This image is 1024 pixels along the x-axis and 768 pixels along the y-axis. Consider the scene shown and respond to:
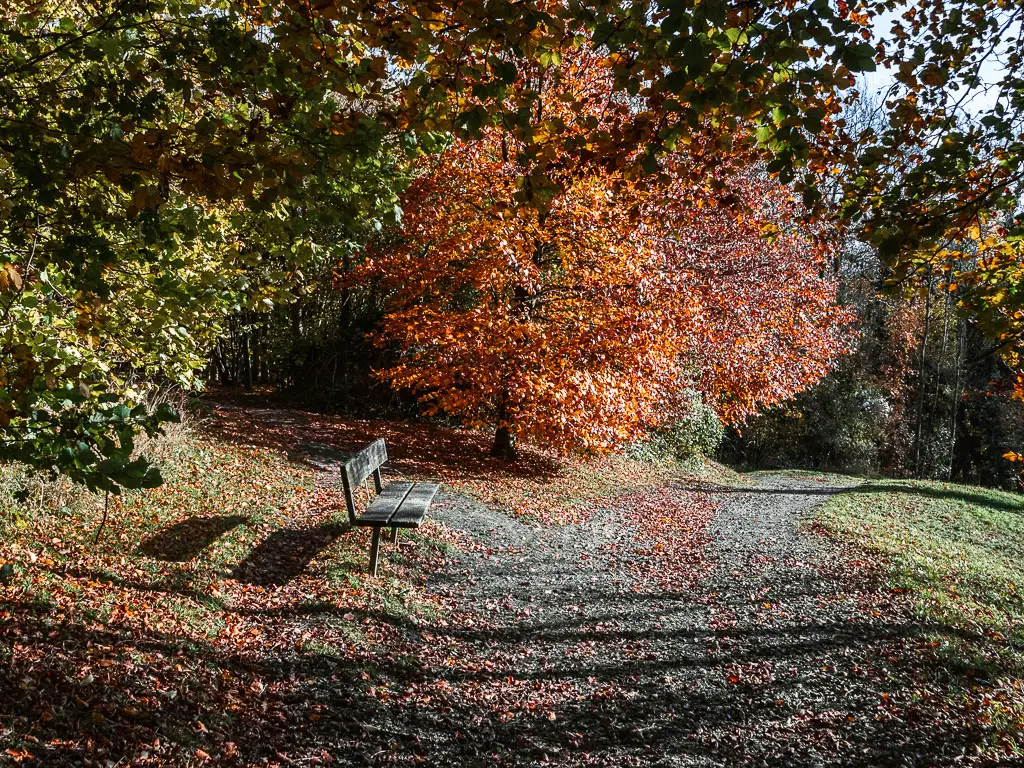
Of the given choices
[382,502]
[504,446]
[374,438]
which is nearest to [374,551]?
[382,502]

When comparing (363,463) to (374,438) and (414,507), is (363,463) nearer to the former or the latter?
(414,507)

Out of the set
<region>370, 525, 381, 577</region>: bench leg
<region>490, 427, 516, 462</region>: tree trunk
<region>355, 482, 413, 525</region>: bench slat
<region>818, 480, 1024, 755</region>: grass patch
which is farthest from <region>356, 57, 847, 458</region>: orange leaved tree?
<region>370, 525, 381, 577</region>: bench leg

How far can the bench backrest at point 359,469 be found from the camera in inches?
260

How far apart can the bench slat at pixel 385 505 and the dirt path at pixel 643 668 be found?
0.85 metres

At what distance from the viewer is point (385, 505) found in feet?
22.6

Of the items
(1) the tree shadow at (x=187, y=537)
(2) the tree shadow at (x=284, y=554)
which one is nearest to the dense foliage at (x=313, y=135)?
(1) the tree shadow at (x=187, y=537)

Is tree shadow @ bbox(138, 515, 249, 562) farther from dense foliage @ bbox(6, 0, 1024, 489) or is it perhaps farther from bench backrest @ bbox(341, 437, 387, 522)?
dense foliage @ bbox(6, 0, 1024, 489)

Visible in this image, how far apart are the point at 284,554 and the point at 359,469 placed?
1.19 metres

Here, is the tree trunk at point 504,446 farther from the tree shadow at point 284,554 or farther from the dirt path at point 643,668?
the tree shadow at point 284,554

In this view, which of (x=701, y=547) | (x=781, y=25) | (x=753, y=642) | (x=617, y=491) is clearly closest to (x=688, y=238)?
(x=617, y=491)

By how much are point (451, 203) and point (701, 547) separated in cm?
668

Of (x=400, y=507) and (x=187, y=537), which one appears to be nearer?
(x=187, y=537)

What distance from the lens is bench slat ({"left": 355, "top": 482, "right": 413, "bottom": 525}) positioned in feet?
20.6

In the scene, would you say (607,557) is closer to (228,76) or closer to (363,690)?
(363,690)
